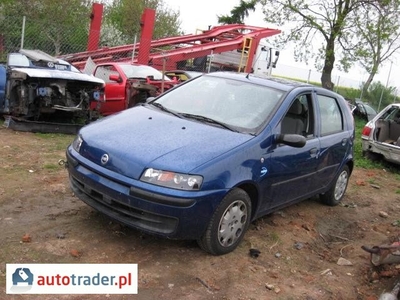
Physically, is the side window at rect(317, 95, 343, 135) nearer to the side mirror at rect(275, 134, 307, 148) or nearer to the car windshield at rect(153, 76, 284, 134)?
the car windshield at rect(153, 76, 284, 134)

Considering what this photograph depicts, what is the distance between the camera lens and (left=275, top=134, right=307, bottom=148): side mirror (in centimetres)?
416

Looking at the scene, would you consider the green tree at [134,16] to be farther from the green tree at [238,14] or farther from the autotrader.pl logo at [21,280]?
the autotrader.pl logo at [21,280]

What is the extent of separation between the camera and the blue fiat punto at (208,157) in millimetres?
3527

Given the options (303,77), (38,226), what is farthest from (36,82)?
(303,77)

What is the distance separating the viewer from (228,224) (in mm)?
3928

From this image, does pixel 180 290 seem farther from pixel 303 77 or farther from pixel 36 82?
pixel 303 77

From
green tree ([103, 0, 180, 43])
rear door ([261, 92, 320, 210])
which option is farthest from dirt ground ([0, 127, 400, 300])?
green tree ([103, 0, 180, 43])

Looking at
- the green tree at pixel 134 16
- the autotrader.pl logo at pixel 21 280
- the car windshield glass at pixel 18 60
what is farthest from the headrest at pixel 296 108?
the green tree at pixel 134 16

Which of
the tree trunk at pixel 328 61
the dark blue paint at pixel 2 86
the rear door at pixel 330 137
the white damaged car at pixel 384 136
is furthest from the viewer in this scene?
the tree trunk at pixel 328 61

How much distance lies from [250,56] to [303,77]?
17.4 meters

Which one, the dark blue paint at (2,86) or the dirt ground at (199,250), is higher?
the dark blue paint at (2,86)

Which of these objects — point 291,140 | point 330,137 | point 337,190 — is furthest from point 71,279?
point 337,190

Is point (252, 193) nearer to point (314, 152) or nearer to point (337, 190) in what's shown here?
point (314, 152)

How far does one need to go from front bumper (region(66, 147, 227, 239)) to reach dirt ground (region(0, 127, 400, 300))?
355 mm
